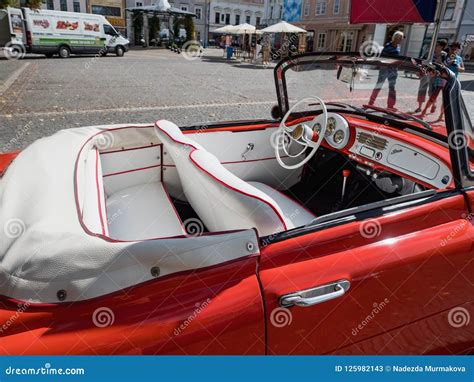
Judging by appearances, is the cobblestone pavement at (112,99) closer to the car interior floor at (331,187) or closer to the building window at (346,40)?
the car interior floor at (331,187)

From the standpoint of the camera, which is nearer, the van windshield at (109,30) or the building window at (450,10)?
the van windshield at (109,30)

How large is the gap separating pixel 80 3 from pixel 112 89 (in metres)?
35.9

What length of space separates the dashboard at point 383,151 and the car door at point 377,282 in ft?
0.91

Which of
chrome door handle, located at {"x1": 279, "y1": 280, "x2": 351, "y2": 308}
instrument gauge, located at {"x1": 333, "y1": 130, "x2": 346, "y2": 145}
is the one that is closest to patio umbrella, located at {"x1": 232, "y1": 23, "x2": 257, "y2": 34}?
instrument gauge, located at {"x1": 333, "y1": 130, "x2": 346, "y2": 145}

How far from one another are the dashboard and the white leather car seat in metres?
0.83

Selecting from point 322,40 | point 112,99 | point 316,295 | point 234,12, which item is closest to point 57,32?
point 112,99

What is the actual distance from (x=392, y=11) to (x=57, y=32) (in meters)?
19.1

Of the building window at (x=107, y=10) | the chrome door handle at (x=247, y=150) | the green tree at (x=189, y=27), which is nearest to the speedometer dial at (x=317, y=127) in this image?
the chrome door handle at (x=247, y=150)

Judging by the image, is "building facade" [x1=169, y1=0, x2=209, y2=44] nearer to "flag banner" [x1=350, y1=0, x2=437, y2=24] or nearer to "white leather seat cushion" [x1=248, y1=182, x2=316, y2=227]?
"flag banner" [x1=350, y1=0, x2=437, y2=24]

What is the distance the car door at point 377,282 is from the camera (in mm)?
1399

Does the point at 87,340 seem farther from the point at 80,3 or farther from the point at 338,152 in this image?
the point at 80,3

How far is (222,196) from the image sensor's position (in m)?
1.58

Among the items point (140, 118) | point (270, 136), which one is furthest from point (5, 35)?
point (270, 136)

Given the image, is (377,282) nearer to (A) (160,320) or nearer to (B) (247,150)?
(A) (160,320)
